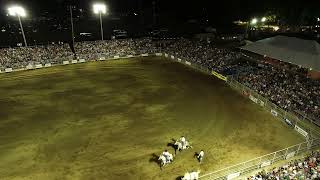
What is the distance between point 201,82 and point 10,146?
788 inches

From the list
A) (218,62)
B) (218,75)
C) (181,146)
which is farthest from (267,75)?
(181,146)

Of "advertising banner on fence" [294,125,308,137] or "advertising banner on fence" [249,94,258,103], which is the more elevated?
"advertising banner on fence" [249,94,258,103]

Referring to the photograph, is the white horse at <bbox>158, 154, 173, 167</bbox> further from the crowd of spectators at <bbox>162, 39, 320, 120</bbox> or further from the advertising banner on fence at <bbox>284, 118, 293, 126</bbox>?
the crowd of spectators at <bbox>162, 39, 320, 120</bbox>

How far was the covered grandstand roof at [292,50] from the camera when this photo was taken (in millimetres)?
24681

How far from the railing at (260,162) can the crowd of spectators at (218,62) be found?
162 inches

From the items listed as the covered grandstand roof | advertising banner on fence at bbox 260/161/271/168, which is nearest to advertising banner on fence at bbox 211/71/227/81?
the covered grandstand roof

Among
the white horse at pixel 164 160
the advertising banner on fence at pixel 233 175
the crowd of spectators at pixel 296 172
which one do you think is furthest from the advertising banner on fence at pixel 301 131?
the white horse at pixel 164 160

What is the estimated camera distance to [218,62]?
35.5 meters

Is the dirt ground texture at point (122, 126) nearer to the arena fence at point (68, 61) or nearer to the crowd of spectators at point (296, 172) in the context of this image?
the crowd of spectators at point (296, 172)

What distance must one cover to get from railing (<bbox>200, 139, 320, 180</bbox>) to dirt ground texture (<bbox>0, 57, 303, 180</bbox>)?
69 centimetres

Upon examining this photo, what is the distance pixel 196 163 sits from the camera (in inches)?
663

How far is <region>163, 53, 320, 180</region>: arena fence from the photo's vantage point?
1570cm

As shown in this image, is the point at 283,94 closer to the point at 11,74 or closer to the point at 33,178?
the point at 33,178

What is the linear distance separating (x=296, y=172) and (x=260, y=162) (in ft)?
7.30
